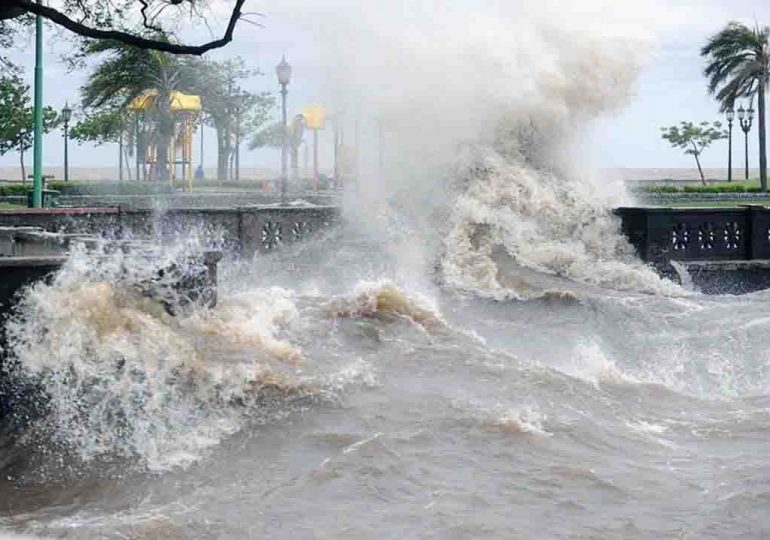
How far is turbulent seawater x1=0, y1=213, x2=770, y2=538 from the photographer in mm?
8266

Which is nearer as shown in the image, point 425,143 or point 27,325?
point 27,325

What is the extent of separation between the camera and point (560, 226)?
21.0 m

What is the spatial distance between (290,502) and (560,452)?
85.3 inches

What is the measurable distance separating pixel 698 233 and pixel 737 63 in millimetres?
31428

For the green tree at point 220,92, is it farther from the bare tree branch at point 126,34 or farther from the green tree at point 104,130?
the bare tree branch at point 126,34

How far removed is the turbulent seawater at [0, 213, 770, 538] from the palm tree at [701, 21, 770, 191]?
37260 mm

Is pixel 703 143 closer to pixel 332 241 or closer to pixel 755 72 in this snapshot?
pixel 755 72

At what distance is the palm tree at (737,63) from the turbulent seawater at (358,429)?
3726cm

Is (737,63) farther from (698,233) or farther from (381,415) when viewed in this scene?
(381,415)

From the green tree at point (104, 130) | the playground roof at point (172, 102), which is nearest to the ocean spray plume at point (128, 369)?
the playground roof at point (172, 102)

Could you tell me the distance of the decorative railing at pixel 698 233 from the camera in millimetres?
20438

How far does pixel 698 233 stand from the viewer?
20.9 metres

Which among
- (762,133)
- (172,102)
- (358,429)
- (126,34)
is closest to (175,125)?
(172,102)

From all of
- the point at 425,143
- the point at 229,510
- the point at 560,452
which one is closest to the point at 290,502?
the point at 229,510
